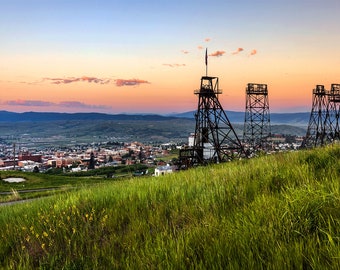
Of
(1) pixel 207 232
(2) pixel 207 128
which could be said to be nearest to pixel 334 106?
(2) pixel 207 128

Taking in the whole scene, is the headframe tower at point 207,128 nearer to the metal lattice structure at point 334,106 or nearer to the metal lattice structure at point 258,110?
the metal lattice structure at point 258,110

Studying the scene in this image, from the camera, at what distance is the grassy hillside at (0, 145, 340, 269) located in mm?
2486

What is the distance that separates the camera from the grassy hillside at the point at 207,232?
2486mm

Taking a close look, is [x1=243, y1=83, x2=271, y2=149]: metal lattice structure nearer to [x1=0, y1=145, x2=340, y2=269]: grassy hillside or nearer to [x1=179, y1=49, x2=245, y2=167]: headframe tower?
[x1=179, y1=49, x2=245, y2=167]: headframe tower

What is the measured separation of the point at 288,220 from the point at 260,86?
155 ft

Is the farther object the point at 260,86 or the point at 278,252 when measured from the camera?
the point at 260,86

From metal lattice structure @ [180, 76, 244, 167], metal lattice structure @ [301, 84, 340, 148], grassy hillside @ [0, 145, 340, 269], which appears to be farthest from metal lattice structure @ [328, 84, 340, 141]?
grassy hillside @ [0, 145, 340, 269]

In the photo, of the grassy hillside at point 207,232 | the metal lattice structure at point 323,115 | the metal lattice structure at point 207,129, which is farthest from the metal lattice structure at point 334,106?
the grassy hillside at point 207,232

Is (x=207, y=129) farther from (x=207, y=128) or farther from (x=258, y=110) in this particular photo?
(x=258, y=110)

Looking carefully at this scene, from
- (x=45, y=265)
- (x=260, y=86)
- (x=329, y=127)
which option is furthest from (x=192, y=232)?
(x=329, y=127)

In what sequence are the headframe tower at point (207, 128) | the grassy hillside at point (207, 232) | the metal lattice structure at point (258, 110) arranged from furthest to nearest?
the metal lattice structure at point (258, 110) < the headframe tower at point (207, 128) < the grassy hillside at point (207, 232)

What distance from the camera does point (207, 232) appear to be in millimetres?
3145

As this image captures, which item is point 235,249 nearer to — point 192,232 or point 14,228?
point 192,232

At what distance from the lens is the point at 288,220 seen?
2934 mm
